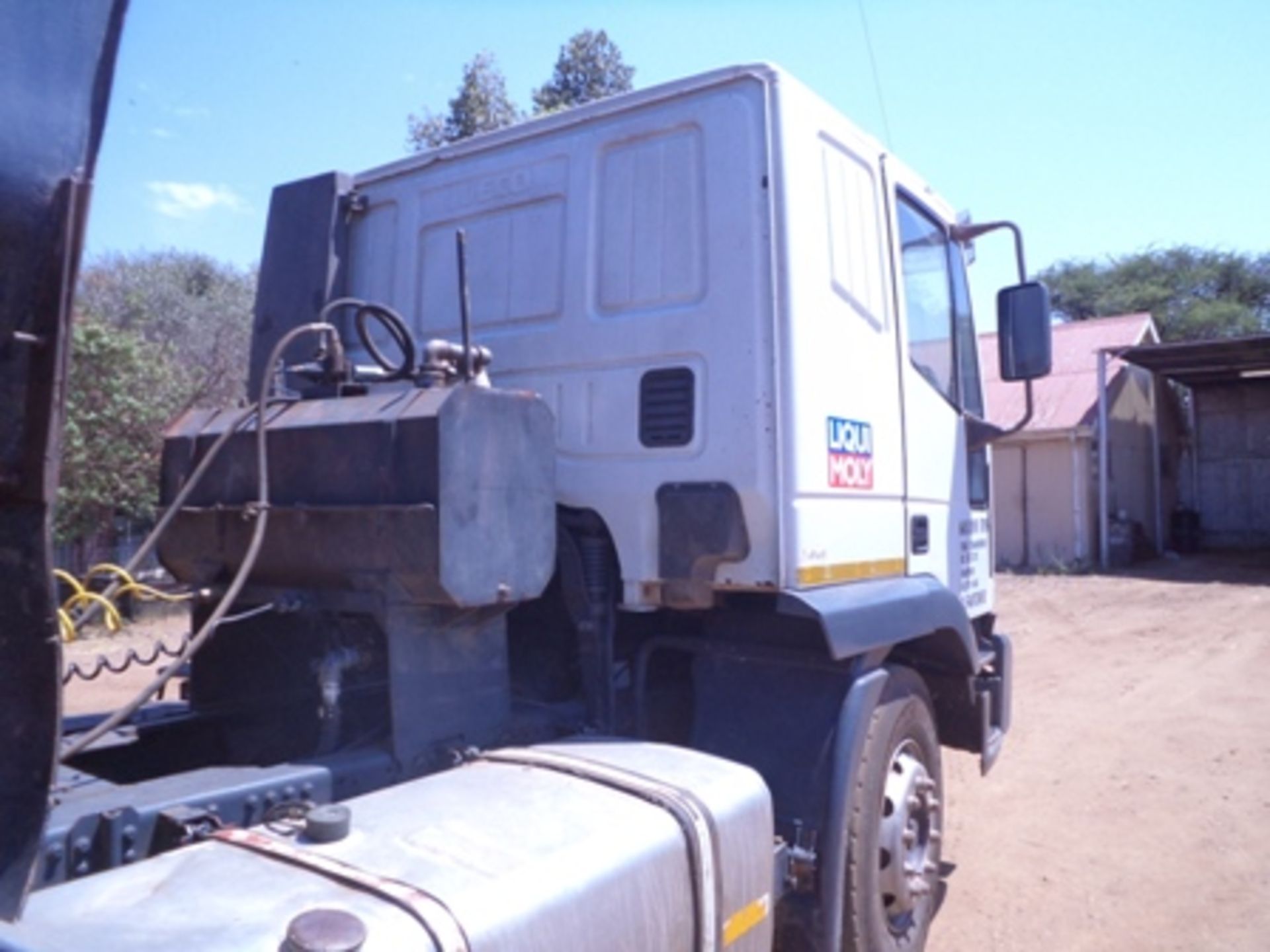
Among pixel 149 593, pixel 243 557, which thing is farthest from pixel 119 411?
pixel 243 557

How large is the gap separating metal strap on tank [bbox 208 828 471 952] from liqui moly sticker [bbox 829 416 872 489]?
1.94 metres

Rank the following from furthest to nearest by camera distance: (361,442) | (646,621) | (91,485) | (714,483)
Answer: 1. (91,485)
2. (646,621)
3. (714,483)
4. (361,442)

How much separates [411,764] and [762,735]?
1.11 metres

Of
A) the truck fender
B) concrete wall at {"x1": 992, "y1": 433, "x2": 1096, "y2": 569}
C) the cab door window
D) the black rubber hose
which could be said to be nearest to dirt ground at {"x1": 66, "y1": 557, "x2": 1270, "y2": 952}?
the truck fender

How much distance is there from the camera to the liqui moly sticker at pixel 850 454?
3422 mm

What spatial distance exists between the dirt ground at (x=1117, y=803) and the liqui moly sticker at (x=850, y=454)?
6.90ft

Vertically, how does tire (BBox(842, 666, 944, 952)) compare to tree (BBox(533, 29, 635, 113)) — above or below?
below

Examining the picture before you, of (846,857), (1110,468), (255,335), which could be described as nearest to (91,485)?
(255,335)

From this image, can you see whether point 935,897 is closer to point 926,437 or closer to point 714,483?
point 926,437

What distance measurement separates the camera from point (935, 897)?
483cm

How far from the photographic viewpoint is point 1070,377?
75.2ft

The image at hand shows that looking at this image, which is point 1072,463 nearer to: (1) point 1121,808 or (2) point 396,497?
(1) point 1121,808

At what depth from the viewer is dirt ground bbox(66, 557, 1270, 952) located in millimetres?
4609

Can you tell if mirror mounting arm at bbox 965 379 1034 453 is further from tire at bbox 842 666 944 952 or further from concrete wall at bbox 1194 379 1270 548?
concrete wall at bbox 1194 379 1270 548
